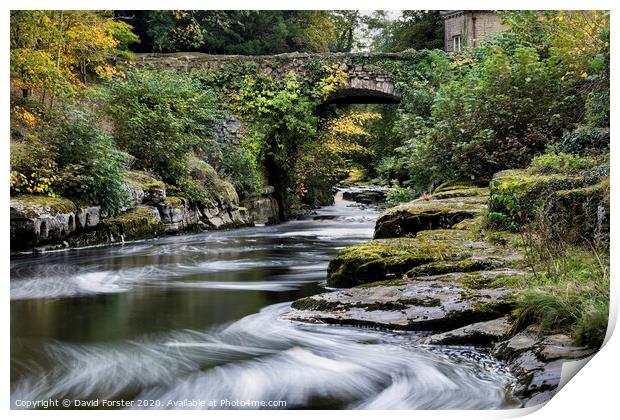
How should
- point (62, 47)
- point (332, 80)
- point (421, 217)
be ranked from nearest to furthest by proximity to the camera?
point (62, 47) < point (421, 217) < point (332, 80)

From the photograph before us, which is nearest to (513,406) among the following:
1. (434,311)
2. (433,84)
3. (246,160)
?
(434,311)

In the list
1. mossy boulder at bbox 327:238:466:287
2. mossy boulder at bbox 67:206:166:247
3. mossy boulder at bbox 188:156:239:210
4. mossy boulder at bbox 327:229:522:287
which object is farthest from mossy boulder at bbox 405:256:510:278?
mossy boulder at bbox 188:156:239:210

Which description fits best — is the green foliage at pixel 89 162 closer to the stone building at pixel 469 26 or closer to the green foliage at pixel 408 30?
the green foliage at pixel 408 30

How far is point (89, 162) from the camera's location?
212 inches

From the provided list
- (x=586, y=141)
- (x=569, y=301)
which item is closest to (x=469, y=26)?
(x=586, y=141)

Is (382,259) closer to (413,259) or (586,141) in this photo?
(413,259)

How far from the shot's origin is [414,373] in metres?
3.06

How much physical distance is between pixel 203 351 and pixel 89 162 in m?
2.65

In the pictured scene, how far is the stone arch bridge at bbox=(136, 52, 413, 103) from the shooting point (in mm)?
5801

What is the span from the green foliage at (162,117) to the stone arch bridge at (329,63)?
0.59 feet

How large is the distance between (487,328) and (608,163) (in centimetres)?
175

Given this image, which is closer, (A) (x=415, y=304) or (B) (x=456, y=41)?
(A) (x=415, y=304)
